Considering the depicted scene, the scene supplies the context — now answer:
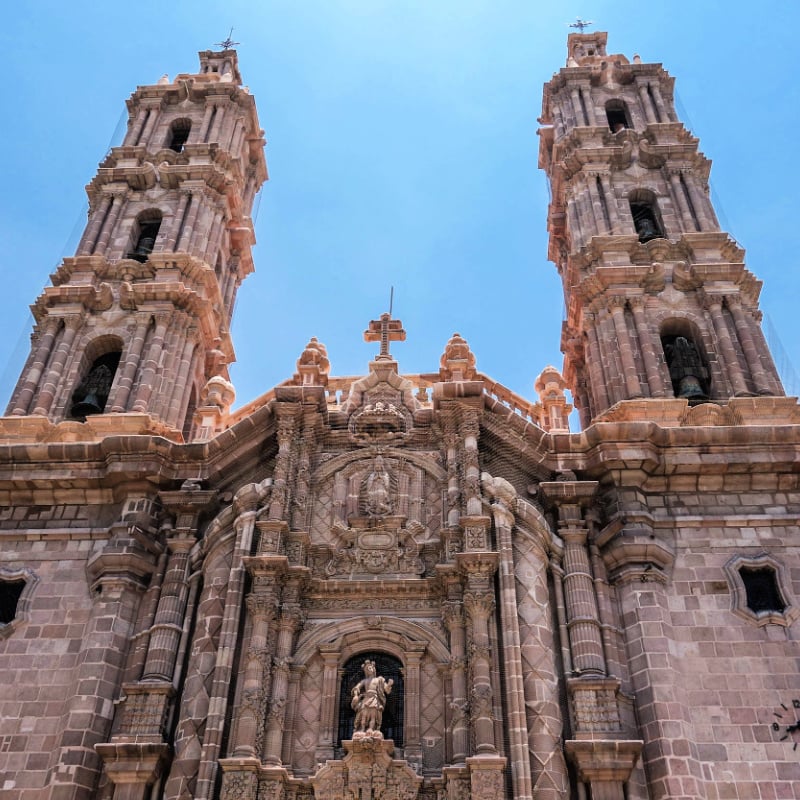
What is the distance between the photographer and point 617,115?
122 ft

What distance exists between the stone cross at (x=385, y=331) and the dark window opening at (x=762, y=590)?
10.4 metres

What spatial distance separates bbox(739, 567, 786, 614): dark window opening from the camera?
63.2 feet

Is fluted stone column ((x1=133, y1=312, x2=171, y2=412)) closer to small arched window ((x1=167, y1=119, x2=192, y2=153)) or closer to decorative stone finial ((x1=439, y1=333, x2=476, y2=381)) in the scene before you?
decorative stone finial ((x1=439, y1=333, x2=476, y2=381))

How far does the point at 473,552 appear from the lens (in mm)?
18766

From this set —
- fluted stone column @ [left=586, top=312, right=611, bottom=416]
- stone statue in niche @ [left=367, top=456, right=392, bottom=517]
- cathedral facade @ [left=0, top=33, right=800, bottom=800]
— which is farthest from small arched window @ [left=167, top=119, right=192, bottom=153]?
stone statue in niche @ [left=367, top=456, right=392, bottom=517]

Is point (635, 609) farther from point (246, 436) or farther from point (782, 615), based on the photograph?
point (246, 436)

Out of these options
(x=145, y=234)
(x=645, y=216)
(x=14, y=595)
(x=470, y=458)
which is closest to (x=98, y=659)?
(x=14, y=595)

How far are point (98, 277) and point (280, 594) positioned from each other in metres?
14.6

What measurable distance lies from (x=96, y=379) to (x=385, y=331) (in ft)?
28.0

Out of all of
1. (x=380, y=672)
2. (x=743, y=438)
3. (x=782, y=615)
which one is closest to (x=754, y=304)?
(x=743, y=438)

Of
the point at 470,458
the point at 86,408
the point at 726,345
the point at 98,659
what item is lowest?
the point at 98,659

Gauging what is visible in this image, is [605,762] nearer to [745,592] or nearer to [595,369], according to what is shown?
[745,592]

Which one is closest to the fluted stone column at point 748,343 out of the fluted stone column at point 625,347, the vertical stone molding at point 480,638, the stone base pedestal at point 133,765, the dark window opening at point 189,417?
the fluted stone column at point 625,347

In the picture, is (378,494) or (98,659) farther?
(378,494)
